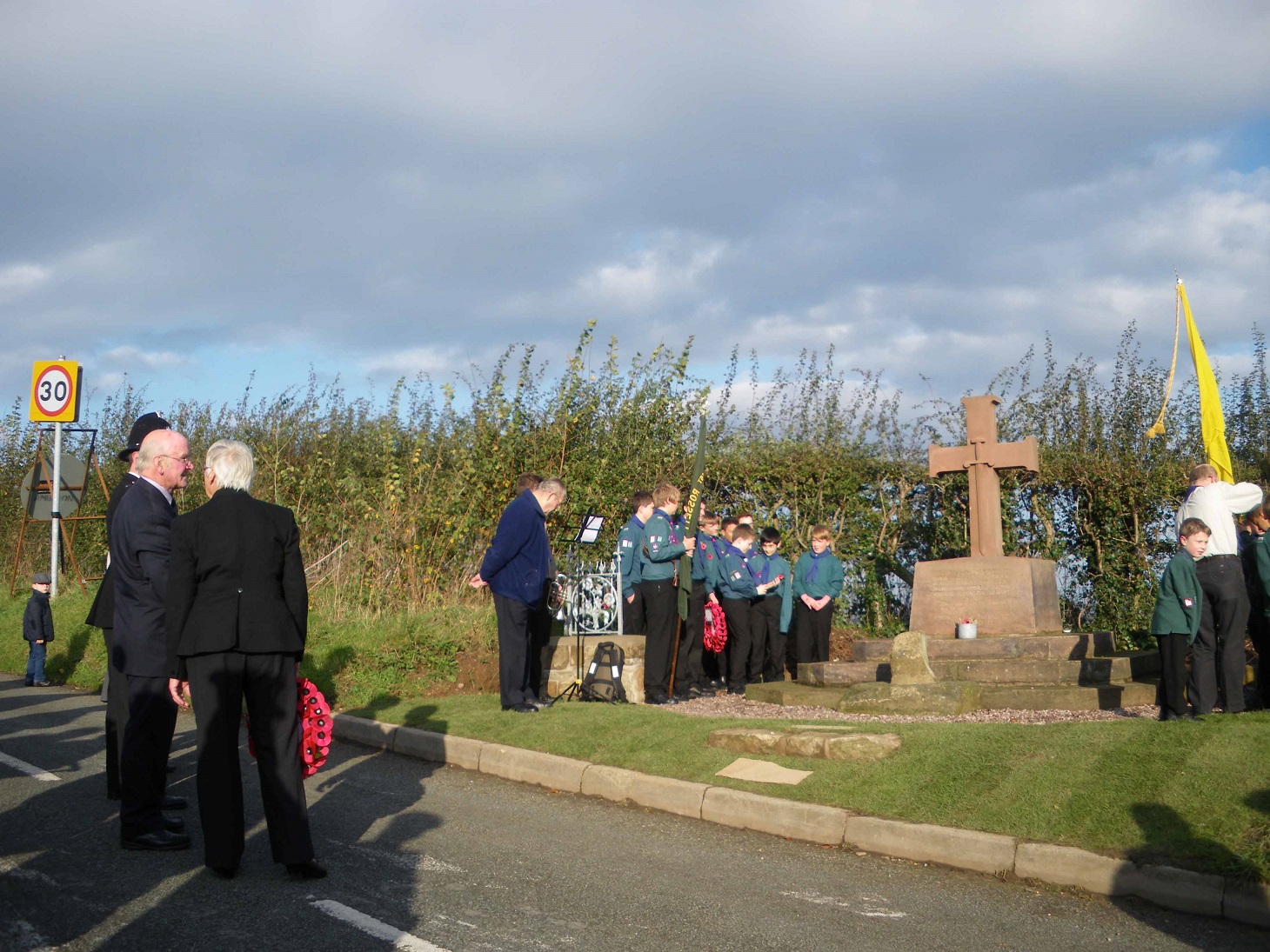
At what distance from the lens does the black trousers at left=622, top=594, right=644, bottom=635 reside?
40.4 ft

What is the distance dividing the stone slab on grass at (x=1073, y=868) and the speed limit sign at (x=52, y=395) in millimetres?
16040

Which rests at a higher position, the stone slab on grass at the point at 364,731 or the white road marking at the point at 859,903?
the stone slab on grass at the point at 364,731

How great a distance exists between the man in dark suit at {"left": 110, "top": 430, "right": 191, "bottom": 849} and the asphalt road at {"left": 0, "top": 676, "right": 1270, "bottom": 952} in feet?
1.92

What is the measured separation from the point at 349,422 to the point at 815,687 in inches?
510

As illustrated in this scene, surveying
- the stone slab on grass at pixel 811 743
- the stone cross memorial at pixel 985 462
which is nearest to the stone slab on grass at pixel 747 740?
the stone slab on grass at pixel 811 743

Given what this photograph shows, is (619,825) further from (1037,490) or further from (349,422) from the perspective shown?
(349,422)

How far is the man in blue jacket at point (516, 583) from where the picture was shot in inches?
387

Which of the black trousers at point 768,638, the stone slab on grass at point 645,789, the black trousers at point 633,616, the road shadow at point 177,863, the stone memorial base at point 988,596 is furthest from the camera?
the black trousers at point 768,638

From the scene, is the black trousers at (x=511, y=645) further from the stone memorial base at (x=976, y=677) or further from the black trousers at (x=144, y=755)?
the black trousers at (x=144, y=755)

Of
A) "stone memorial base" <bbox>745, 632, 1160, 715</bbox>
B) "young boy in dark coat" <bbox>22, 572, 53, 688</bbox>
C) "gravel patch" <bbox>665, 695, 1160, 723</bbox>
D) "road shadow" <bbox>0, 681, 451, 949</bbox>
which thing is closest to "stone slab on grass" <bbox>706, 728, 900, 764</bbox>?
"gravel patch" <bbox>665, 695, 1160, 723</bbox>

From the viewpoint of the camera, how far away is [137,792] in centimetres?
577

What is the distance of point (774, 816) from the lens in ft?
21.8

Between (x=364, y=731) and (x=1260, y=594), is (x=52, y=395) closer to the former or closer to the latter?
(x=364, y=731)

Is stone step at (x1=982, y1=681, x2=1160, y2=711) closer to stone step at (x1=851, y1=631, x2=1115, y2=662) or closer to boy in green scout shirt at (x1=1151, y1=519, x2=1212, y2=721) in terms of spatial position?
stone step at (x1=851, y1=631, x2=1115, y2=662)
